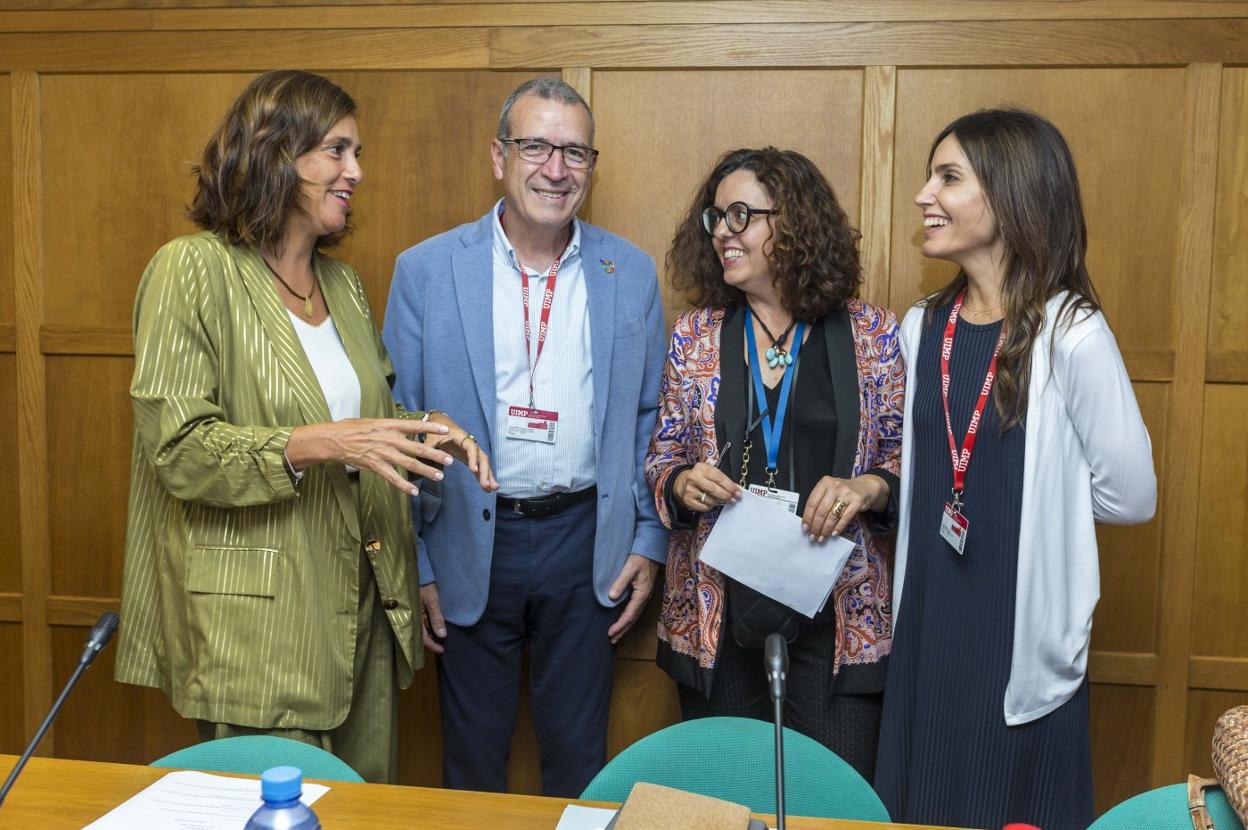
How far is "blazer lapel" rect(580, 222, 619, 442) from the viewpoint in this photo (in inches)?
98.2

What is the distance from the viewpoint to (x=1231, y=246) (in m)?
2.71

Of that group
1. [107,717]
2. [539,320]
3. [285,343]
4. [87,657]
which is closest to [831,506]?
[539,320]

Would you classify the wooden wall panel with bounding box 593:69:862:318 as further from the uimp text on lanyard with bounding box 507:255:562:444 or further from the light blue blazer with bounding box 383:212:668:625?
the uimp text on lanyard with bounding box 507:255:562:444

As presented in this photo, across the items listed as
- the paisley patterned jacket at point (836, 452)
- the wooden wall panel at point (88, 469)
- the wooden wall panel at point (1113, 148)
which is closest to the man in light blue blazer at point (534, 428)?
the paisley patterned jacket at point (836, 452)

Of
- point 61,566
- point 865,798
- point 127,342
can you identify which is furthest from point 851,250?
point 61,566

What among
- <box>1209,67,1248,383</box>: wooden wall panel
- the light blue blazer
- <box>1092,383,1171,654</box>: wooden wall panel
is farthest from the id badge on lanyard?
<box>1209,67,1248,383</box>: wooden wall panel

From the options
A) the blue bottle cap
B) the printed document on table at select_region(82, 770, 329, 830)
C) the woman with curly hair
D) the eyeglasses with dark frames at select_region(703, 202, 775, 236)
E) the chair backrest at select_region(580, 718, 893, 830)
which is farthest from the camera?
the eyeglasses with dark frames at select_region(703, 202, 775, 236)

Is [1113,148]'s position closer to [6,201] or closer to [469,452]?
[469,452]

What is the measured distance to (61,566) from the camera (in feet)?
10.4

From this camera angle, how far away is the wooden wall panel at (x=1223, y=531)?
2.75m

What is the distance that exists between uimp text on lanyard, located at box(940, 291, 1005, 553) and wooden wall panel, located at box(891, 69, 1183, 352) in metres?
0.86

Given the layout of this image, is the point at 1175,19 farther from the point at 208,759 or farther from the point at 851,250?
the point at 208,759

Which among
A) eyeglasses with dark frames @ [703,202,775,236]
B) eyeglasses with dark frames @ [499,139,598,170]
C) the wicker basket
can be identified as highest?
eyeglasses with dark frames @ [499,139,598,170]

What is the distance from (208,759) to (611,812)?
0.65m
